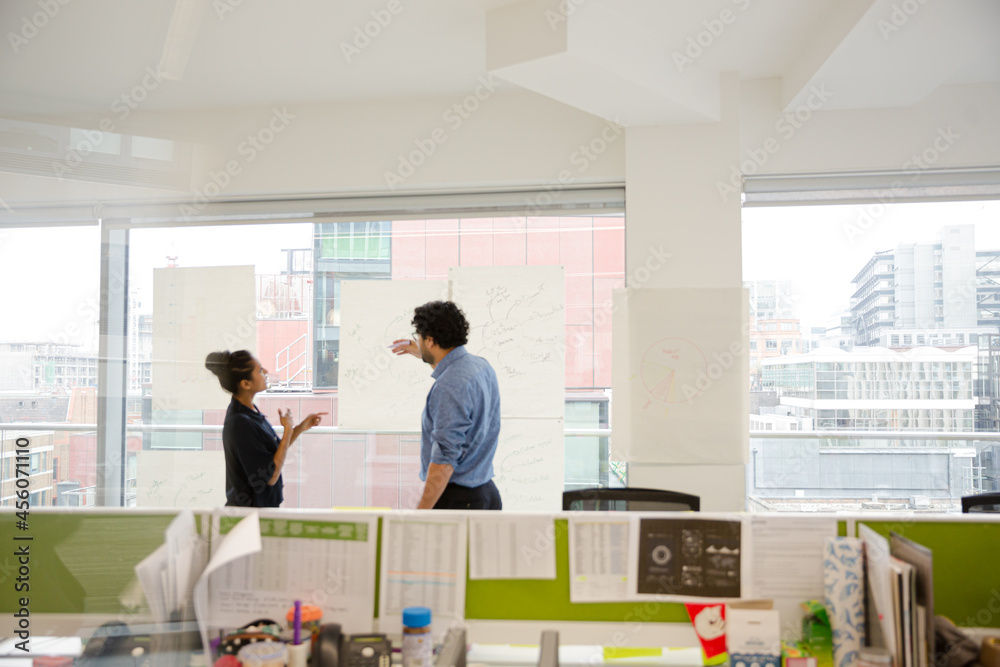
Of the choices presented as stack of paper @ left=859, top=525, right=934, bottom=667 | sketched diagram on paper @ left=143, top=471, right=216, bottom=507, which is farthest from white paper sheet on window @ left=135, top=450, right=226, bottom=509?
stack of paper @ left=859, top=525, right=934, bottom=667

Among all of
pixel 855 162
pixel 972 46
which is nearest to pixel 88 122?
pixel 855 162

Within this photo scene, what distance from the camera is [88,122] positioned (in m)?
3.62

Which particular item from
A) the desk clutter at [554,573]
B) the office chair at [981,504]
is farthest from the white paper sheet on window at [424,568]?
the office chair at [981,504]

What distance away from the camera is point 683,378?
3.23 m

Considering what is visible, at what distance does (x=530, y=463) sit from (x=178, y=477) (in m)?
2.14

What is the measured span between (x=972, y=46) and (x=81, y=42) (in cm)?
393

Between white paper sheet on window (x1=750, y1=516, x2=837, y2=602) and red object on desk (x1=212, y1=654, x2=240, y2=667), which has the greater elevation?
white paper sheet on window (x1=750, y1=516, x2=837, y2=602)

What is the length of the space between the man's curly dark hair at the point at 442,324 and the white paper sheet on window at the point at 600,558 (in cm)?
128

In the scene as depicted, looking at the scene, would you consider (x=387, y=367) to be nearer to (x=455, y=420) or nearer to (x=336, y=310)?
(x=336, y=310)

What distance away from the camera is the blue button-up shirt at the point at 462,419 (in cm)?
241

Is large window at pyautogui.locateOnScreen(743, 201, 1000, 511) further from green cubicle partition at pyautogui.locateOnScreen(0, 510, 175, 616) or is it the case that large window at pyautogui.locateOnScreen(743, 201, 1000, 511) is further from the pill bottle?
green cubicle partition at pyautogui.locateOnScreen(0, 510, 175, 616)

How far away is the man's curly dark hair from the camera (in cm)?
257

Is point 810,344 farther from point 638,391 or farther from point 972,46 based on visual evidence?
point 972,46

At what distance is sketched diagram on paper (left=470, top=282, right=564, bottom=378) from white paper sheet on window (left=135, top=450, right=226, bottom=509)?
1797 millimetres
